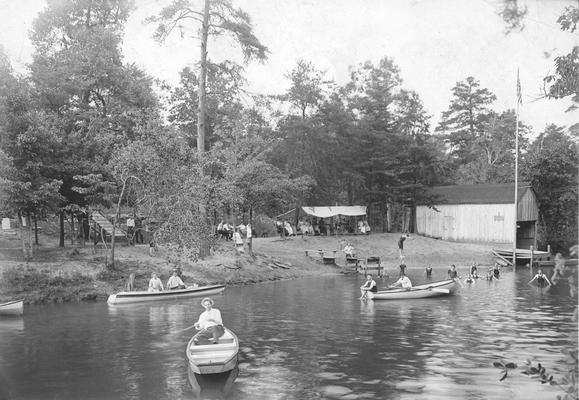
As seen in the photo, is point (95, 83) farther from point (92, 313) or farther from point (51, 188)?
point (92, 313)

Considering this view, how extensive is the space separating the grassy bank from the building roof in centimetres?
436

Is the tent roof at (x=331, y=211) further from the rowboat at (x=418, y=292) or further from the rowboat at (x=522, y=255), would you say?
the rowboat at (x=418, y=292)

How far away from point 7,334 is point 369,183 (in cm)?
3935

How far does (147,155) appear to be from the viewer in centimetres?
2920

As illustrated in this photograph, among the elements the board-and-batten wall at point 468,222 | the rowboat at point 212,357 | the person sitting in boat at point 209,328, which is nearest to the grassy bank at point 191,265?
the board-and-batten wall at point 468,222

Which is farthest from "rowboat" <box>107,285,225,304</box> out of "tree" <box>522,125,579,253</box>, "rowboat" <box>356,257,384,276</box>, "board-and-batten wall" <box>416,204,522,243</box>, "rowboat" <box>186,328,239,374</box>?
"tree" <box>522,125,579,253</box>

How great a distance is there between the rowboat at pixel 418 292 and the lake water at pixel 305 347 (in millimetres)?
572

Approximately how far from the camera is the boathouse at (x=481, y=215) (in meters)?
50.2

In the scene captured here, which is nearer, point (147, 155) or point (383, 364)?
point (383, 364)

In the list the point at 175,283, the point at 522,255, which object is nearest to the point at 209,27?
the point at 175,283

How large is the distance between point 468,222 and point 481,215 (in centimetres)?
149

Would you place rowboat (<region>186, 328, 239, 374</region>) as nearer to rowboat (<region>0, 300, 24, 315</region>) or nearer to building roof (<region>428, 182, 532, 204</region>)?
rowboat (<region>0, 300, 24, 315</region>)

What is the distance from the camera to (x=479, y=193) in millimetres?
52750

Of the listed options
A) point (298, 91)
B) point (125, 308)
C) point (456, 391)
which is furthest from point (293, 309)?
point (298, 91)
